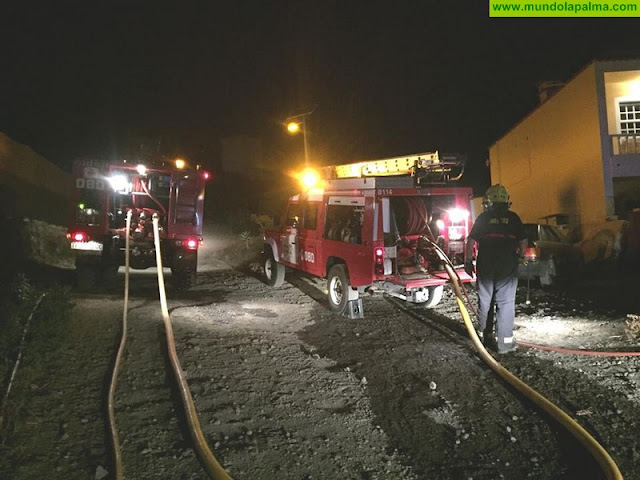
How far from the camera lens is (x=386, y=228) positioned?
23.0 ft

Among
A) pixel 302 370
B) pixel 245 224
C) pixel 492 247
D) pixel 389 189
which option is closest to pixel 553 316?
pixel 492 247

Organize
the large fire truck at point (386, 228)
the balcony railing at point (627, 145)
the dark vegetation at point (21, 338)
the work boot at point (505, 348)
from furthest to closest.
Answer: the balcony railing at point (627, 145), the large fire truck at point (386, 228), the work boot at point (505, 348), the dark vegetation at point (21, 338)

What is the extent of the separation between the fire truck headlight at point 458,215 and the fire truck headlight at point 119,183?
652 cm

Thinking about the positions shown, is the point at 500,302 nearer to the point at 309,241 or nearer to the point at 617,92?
the point at 309,241

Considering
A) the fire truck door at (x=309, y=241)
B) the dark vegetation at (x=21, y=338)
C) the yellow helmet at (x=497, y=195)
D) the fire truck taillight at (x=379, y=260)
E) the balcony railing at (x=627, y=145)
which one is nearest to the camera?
the dark vegetation at (x=21, y=338)

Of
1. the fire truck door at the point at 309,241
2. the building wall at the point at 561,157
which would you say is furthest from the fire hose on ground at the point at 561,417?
the building wall at the point at 561,157

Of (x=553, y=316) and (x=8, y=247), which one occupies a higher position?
(x=8, y=247)

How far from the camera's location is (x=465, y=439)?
3.59 meters

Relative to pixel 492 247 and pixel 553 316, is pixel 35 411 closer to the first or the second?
pixel 492 247

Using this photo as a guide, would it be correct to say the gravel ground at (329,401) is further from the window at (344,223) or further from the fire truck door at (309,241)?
the fire truck door at (309,241)

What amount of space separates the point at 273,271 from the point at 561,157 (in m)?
14.1

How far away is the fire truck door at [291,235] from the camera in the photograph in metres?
9.35

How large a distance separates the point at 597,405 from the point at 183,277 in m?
8.08

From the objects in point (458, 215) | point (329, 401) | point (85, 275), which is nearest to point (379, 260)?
point (458, 215)
